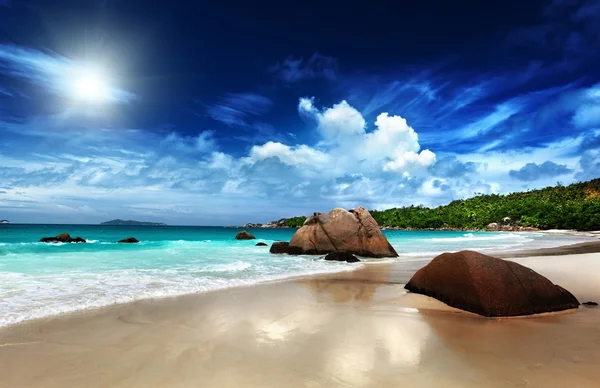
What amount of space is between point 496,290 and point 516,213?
303 feet

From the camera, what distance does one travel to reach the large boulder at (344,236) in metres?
19.8

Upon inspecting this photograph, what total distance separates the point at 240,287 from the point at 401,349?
18.5 feet

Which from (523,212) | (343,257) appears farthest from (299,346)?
(523,212)

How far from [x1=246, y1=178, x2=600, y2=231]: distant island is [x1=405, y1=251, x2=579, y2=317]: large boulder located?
246ft

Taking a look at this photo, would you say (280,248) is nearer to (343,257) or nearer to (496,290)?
(343,257)

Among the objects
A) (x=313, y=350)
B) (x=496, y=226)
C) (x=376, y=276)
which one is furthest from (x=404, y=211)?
(x=313, y=350)

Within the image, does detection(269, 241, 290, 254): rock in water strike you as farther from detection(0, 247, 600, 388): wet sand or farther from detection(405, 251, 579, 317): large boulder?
detection(405, 251, 579, 317): large boulder

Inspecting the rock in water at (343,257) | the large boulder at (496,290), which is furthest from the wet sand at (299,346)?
the rock in water at (343,257)

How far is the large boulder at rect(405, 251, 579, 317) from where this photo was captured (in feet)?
20.7

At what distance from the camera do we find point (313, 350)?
4.49 metres

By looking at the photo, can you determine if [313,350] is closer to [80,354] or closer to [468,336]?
[468,336]

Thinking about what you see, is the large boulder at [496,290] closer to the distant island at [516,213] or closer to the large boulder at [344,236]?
the large boulder at [344,236]

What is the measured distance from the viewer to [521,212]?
8300 cm

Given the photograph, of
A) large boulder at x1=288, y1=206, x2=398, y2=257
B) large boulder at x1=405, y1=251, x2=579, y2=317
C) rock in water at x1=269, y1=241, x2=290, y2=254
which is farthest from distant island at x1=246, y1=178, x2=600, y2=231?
large boulder at x1=405, y1=251, x2=579, y2=317
